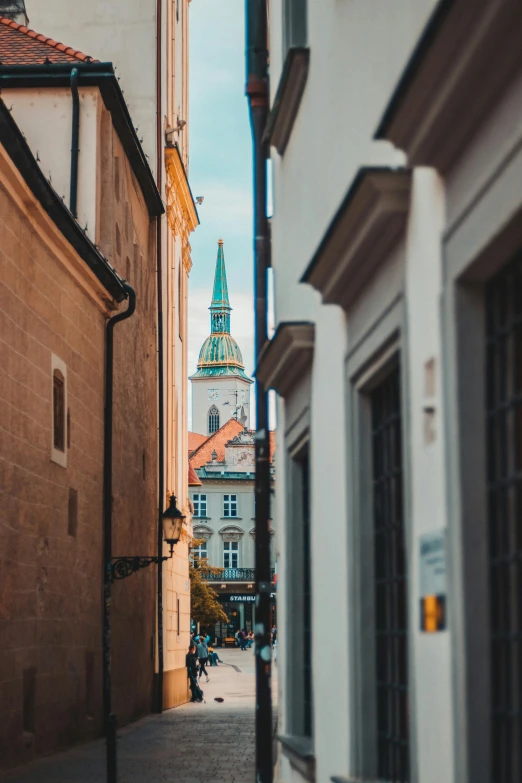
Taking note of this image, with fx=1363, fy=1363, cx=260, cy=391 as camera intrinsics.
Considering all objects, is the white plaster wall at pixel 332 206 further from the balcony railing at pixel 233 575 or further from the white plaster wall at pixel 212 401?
the white plaster wall at pixel 212 401

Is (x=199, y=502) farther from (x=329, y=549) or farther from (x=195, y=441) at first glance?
(x=329, y=549)

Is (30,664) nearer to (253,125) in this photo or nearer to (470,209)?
(253,125)

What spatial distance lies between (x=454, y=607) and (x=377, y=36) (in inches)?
106

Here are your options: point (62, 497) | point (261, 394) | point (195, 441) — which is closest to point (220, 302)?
point (195, 441)

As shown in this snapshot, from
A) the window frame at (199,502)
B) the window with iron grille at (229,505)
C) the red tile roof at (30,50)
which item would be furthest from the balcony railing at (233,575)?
the red tile roof at (30,50)

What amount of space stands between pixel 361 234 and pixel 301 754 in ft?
Result: 12.0

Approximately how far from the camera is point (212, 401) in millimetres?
161250

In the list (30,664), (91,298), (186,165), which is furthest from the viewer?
(186,165)

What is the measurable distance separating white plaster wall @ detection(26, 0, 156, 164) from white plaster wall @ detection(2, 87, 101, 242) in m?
7.22

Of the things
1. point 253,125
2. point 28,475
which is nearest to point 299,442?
point 253,125

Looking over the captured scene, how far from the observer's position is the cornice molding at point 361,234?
5020 millimetres

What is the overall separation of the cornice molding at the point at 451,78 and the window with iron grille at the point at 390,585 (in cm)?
164

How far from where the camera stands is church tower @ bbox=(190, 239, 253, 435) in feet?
526

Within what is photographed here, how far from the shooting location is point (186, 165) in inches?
1515
